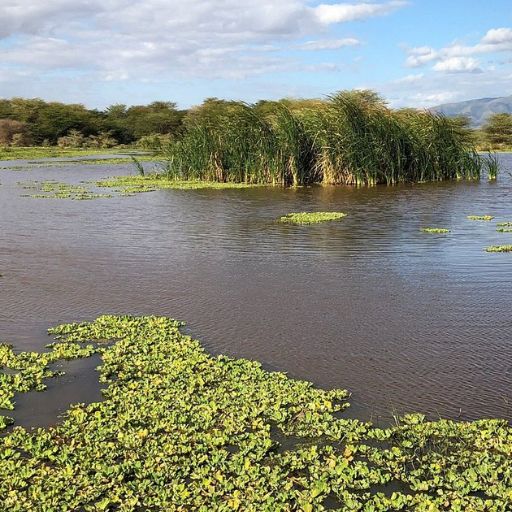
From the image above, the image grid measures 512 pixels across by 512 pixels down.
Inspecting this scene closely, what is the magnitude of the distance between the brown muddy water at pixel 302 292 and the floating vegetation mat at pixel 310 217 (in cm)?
47

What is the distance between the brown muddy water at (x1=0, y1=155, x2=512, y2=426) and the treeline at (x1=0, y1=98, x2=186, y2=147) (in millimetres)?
49159

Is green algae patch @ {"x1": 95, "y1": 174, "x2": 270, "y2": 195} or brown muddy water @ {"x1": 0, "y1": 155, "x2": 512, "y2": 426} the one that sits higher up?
green algae patch @ {"x1": 95, "y1": 174, "x2": 270, "y2": 195}

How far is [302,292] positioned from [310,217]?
6732 mm

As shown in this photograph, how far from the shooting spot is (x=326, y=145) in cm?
2247

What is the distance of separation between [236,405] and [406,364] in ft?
6.00

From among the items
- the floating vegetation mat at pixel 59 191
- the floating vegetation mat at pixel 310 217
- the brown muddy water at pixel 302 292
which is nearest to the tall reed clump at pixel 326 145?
the floating vegetation mat at pixel 59 191

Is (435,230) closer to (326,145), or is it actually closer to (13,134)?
(326,145)

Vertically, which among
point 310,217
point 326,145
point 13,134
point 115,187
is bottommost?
point 310,217

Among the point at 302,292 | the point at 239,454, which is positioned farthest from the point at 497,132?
the point at 239,454

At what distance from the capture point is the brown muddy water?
19.6ft

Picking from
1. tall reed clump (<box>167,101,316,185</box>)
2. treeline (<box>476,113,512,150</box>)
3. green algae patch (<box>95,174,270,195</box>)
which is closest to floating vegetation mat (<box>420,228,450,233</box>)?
tall reed clump (<box>167,101,316,185</box>)

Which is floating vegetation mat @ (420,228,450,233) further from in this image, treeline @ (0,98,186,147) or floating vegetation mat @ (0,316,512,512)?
treeline @ (0,98,186,147)

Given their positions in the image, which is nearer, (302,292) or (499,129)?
(302,292)

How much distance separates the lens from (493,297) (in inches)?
335
